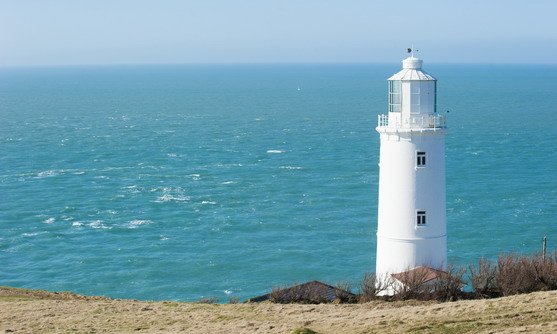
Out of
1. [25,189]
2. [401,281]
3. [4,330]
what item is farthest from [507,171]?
[4,330]

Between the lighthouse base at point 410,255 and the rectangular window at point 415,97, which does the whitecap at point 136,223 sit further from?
the rectangular window at point 415,97

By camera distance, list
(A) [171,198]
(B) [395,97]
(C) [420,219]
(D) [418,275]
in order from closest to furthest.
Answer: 1. (D) [418,275]
2. (C) [420,219]
3. (B) [395,97]
4. (A) [171,198]

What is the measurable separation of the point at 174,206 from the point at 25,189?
15166 millimetres

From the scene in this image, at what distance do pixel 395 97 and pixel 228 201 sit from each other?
39.7m

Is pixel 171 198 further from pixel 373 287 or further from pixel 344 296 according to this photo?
pixel 373 287

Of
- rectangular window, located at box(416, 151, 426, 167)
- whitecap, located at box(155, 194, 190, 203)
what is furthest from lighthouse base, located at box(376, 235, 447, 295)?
whitecap, located at box(155, 194, 190, 203)

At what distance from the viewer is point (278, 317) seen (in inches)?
1043

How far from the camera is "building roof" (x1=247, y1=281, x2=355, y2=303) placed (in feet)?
101

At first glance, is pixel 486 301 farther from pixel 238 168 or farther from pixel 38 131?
pixel 38 131

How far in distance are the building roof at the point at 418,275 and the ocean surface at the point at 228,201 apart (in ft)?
54.6

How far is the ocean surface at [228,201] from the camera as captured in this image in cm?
5116

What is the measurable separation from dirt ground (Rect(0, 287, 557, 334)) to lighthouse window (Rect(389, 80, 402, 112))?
710cm

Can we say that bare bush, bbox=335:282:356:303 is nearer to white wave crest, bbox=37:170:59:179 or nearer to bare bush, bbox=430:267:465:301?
bare bush, bbox=430:267:465:301

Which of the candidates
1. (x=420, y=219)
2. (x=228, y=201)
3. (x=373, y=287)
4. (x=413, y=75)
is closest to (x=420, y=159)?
(x=420, y=219)
